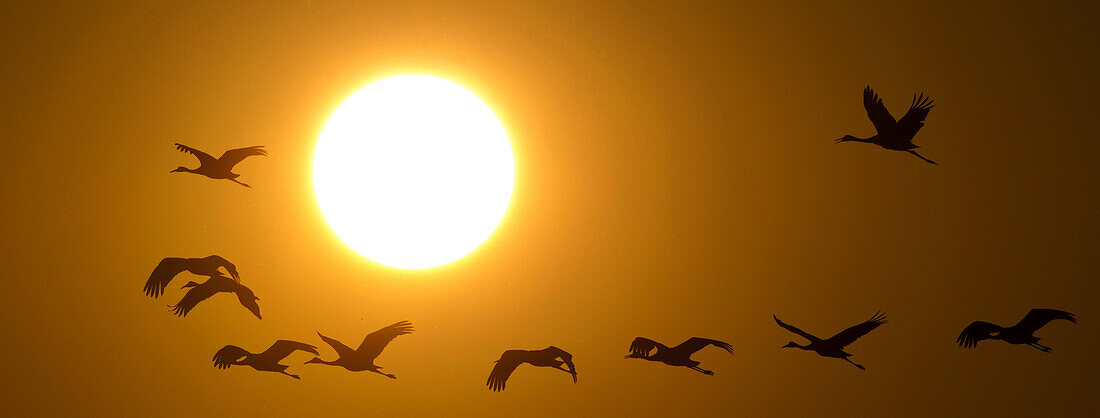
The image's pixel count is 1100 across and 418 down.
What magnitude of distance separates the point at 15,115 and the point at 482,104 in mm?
1754

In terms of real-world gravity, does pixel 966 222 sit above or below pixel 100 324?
above

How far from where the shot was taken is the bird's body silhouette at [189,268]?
3.12 meters

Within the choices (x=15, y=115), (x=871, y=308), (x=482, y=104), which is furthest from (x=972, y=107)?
(x=15, y=115)

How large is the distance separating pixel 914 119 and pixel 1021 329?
2.90 ft

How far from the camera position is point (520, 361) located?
3219mm

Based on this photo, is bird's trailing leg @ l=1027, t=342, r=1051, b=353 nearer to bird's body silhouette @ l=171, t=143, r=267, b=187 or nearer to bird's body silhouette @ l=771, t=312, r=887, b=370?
bird's body silhouette @ l=771, t=312, r=887, b=370

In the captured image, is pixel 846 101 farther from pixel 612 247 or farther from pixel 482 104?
pixel 482 104

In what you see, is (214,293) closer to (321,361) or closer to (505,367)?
(321,361)

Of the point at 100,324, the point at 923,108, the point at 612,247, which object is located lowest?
the point at 100,324

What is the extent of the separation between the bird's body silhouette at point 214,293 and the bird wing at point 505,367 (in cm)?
92

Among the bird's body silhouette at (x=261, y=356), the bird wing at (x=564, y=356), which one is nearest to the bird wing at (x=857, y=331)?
the bird wing at (x=564, y=356)

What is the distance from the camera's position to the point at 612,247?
3.23m

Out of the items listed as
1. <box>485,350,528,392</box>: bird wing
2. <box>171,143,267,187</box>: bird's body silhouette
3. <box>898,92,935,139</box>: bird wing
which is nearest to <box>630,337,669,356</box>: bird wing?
<box>485,350,528,392</box>: bird wing

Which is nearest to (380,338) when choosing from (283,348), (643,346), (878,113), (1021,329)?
(283,348)
